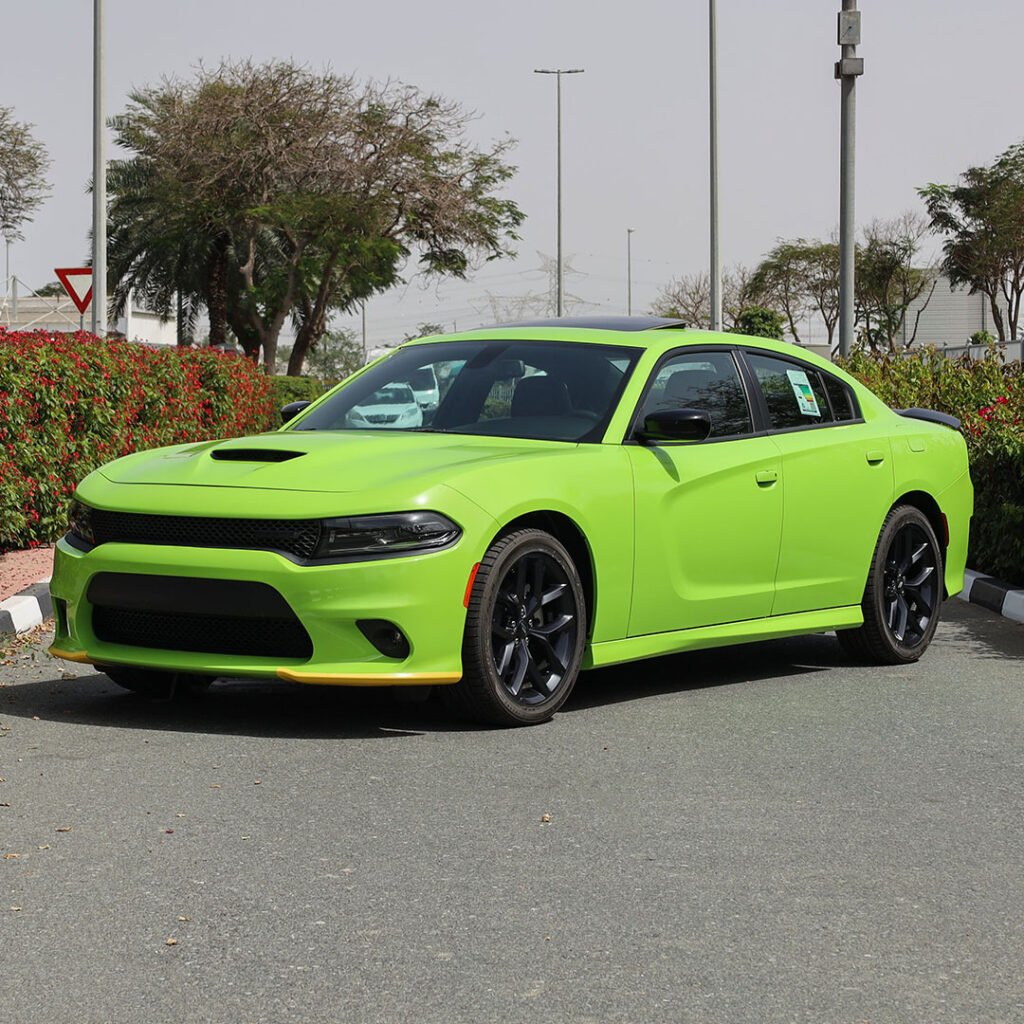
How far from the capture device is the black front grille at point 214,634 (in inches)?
266

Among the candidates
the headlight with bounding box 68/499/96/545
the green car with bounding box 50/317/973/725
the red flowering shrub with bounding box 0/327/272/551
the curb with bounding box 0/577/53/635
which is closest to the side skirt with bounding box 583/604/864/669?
the green car with bounding box 50/317/973/725

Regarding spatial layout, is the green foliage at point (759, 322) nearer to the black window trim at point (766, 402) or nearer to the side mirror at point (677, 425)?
the black window trim at point (766, 402)

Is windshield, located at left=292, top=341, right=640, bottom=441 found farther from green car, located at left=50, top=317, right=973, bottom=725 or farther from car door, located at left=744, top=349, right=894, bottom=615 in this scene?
car door, located at left=744, top=349, right=894, bottom=615

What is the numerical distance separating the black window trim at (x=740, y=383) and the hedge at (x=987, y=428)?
139 inches

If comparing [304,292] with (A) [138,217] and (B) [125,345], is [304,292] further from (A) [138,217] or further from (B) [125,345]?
(B) [125,345]

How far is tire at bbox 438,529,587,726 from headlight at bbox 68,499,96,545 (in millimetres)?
1482

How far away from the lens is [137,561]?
270 inches

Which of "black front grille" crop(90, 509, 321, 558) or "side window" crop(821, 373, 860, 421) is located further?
"side window" crop(821, 373, 860, 421)

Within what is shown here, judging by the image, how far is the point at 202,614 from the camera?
6.76m

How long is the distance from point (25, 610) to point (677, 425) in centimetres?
421

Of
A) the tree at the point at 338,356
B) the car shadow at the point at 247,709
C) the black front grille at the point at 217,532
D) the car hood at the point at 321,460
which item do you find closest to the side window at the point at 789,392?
the car hood at the point at 321,460

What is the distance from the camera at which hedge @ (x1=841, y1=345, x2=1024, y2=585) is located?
1189cm

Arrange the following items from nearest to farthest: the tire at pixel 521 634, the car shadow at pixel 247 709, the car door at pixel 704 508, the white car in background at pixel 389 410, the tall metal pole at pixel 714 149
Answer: the tire at pixel 521 634
the car shadow at pixel 247 709
the car door at pixel 704 508
the white car in background at pixel 389 410
the tall metal pole at pixel 714 149

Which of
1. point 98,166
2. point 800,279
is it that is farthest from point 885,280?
point 98,166
